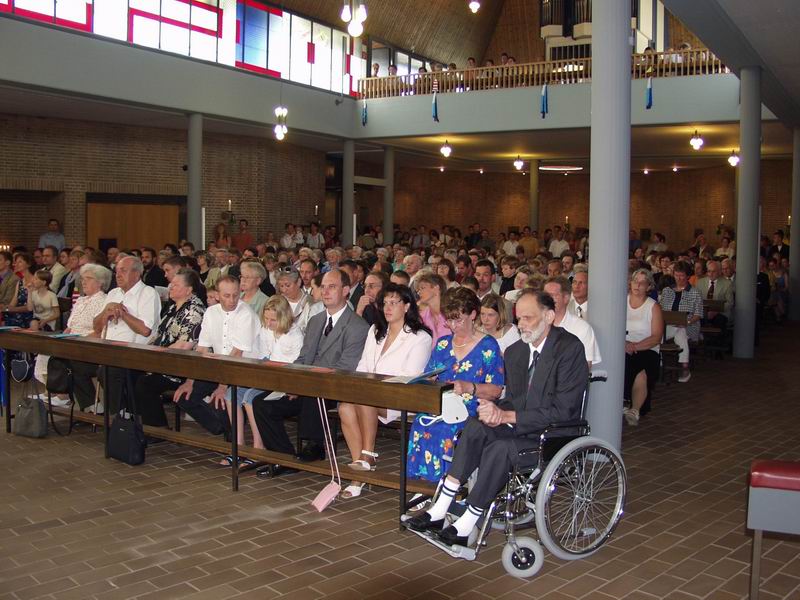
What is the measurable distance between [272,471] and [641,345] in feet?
12.7

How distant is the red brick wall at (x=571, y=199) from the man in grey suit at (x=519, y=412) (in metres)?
24.4

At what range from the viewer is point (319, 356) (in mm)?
6539

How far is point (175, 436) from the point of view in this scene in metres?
6.71

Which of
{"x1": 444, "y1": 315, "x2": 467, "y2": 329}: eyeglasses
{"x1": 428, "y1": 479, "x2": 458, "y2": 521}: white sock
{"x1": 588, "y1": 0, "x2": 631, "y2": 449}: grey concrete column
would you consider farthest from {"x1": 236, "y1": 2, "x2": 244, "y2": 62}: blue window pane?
{"x1": 428, "y1": 479, "x2": 458, "y2": 521}: white sock

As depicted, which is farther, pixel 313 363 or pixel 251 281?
pixel 251 281

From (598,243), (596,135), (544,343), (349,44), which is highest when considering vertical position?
(349,44)

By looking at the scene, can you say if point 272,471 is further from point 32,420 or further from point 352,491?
point 32,420

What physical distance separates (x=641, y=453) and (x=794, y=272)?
1301cm

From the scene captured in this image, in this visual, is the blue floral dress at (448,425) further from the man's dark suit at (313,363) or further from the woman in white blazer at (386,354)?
the man's dark suit at (313,363)

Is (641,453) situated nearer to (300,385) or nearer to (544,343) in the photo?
(544,343)

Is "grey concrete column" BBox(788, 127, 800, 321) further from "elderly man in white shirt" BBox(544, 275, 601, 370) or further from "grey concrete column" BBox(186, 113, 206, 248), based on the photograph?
"elderly man in white shirt" BBox(544, 275, 601, 370)

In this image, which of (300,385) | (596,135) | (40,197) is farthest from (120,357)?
(40,197)

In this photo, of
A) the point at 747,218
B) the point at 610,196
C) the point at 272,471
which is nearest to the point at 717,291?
the point at 747,218

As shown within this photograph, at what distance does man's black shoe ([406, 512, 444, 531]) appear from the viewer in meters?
4.74
